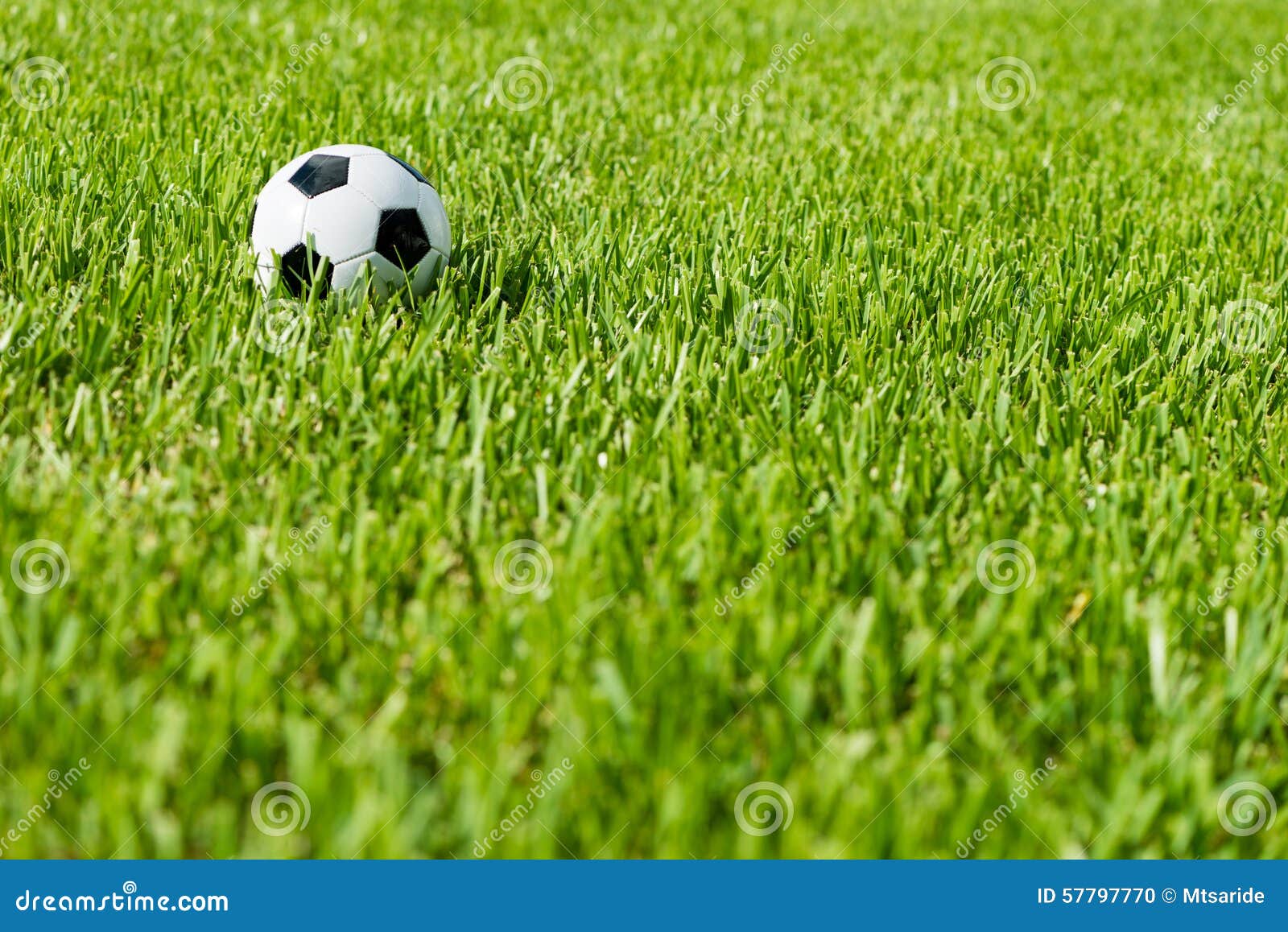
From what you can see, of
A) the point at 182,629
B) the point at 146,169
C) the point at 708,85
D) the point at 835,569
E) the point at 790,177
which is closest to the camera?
the point at 182,629

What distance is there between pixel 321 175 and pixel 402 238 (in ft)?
1.02

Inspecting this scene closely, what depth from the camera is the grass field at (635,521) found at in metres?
1.77

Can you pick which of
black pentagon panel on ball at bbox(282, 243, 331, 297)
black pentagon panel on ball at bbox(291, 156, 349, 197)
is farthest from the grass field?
black pentagon panel on ball at bbox(291, 156, 349, 197)

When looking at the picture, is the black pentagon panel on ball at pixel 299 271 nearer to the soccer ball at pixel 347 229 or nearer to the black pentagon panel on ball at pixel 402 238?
the soccer ball at pixel 347 229

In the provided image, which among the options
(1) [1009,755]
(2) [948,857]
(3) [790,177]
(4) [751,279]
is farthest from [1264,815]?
(3) [790,177]

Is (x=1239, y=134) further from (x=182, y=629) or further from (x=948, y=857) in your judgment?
(x=182, y=629)

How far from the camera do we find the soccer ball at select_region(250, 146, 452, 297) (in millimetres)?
3109

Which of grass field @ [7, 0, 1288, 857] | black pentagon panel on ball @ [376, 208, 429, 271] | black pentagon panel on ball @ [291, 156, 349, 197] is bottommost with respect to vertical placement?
grass field @ [7, 0, 1288, 857]

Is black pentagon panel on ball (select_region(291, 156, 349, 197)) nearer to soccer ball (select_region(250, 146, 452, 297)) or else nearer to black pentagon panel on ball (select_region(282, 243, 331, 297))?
soccer ball (select_region(250, 146, 452, 297))

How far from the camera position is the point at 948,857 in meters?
1.73

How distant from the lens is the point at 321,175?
3.21 meters

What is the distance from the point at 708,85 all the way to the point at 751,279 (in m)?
3.22

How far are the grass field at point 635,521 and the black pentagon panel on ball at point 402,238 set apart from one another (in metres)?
0.17

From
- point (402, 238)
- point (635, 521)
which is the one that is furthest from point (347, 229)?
point (635, 521)
